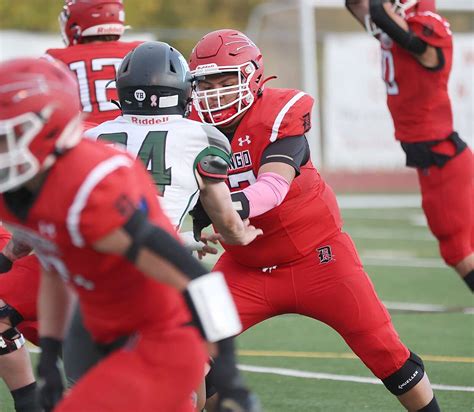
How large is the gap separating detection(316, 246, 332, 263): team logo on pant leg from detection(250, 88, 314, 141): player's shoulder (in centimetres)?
54

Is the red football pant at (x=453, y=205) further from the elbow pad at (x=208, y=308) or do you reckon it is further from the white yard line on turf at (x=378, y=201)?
the white yard line on turf at (x=378, y=201)

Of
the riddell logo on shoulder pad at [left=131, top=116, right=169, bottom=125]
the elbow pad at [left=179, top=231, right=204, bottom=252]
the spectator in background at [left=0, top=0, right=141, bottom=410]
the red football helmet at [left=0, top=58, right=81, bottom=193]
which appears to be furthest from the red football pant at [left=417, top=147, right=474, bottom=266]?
the red football helmet at [left=0, top=58, right=81, bottom=193]

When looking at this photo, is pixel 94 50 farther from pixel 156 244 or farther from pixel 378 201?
pixel 378 201

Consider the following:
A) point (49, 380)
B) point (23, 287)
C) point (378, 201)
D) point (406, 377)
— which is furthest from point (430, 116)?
point (378, 201)

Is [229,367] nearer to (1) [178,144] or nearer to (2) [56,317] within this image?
(2) [56,317]

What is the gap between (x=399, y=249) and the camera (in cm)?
1191

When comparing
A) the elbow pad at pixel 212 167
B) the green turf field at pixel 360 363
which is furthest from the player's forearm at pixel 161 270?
the elbow pad at pixel 212 167

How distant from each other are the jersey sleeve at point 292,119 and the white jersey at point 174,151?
604 millimetres

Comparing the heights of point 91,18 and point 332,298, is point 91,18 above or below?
above

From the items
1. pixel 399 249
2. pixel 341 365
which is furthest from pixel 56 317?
pixel 399 249

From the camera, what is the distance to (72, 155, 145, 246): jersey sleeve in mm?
3049

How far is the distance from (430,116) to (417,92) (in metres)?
0.18

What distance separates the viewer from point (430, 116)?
7430 millimetres

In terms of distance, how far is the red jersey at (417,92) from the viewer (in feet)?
24.2
